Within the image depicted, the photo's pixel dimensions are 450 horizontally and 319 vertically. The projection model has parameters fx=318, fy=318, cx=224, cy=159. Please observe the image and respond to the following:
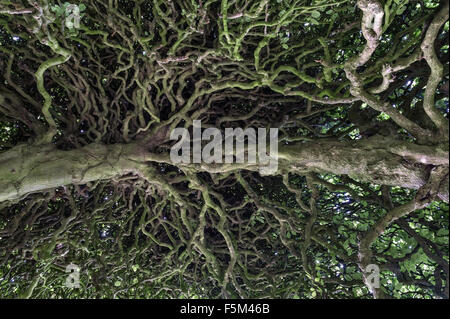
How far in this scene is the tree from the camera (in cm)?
245

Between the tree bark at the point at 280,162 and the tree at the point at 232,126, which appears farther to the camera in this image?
the tree at the point at 232,126

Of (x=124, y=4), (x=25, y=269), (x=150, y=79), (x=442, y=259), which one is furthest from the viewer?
(x=25, y=269)

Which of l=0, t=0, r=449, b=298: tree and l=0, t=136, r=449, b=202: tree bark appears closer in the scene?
l=0, t=136, r=449, b=202: tree bark

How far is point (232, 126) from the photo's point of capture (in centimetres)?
400

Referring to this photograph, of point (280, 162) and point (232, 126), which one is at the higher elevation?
point (232, 126)

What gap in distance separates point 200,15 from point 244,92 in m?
1.13

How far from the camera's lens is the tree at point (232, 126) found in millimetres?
2451

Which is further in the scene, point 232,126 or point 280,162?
point 232,126
